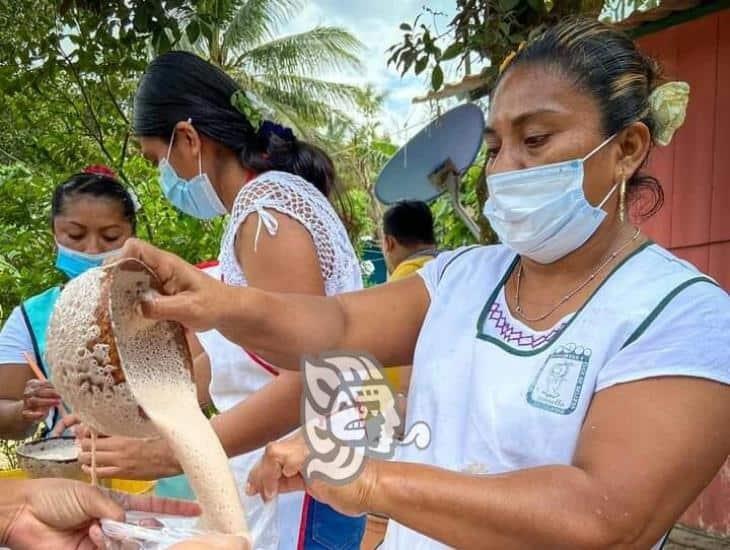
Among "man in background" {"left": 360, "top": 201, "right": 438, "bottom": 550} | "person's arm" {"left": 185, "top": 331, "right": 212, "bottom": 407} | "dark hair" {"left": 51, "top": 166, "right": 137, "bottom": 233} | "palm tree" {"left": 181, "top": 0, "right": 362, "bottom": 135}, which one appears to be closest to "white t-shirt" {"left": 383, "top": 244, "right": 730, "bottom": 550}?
"person's arm" {"left": 185, "top": 331, "right": 212, "bottom": 407}

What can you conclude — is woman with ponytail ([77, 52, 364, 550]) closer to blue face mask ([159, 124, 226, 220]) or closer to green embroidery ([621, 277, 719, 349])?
blue face mask ([159, 124, 226, 220])

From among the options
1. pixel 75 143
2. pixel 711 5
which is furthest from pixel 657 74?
pixel 75 143

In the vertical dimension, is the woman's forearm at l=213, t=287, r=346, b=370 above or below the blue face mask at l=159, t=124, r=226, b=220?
below

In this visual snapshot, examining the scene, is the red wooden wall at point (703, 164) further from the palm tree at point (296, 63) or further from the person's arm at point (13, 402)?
the palm tree at point (296, 63)

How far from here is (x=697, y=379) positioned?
3.90 ft

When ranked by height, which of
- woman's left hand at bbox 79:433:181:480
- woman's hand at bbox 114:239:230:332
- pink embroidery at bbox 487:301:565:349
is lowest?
woman's left hand at bbox 79:433:181:480

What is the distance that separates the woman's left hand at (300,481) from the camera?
1.16 metres

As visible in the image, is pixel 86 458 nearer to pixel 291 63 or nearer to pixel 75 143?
pixel 75 143

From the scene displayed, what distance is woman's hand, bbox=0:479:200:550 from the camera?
1.47 metres

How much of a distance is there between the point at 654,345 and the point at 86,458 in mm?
1185

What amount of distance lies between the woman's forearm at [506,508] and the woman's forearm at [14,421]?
5.79 ft

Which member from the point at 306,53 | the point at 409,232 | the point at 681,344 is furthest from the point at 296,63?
the point at 681,344

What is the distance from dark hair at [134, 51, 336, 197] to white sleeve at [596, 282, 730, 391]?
3.51ft

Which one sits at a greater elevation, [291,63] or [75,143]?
[291,63]
